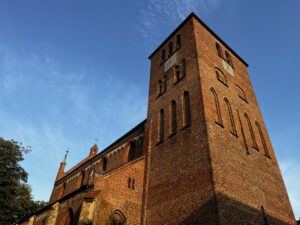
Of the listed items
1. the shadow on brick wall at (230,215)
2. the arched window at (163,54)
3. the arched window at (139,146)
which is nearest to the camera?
the shadow on brick wall at (230,215)

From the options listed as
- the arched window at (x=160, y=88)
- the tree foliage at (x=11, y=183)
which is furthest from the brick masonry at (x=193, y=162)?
the tree foliage at (x=11, y=183)

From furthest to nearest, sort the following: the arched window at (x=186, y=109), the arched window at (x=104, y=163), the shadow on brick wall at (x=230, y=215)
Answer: the arched window at (x=104, y=163) < the arched window at (x=186, y=109) < the shadow on brick wall at (x=230, y=215)

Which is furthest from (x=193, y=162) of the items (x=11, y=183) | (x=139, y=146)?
(x=11, y=183)

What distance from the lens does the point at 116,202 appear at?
494 inches

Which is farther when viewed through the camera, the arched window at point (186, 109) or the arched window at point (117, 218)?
the arched window at point (186, 109)

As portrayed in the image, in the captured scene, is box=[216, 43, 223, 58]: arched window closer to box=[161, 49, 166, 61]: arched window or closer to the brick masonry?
the brick masonry

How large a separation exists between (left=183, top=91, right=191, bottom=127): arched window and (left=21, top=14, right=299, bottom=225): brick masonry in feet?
0.20

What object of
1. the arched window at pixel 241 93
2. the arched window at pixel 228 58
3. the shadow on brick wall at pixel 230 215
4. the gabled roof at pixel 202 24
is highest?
the gabled roof at pixel 202 24

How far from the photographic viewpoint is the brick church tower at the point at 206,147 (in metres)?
10.5

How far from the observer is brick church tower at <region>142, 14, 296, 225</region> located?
414 inches

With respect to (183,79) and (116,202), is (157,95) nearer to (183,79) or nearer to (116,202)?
(183,79)

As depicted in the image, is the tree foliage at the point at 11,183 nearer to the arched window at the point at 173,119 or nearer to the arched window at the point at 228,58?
the arched window at the point at 173,119

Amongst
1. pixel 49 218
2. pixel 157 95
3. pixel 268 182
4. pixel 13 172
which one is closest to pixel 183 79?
pixel 157 95

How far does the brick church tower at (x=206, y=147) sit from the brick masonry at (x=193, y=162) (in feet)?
0.15
